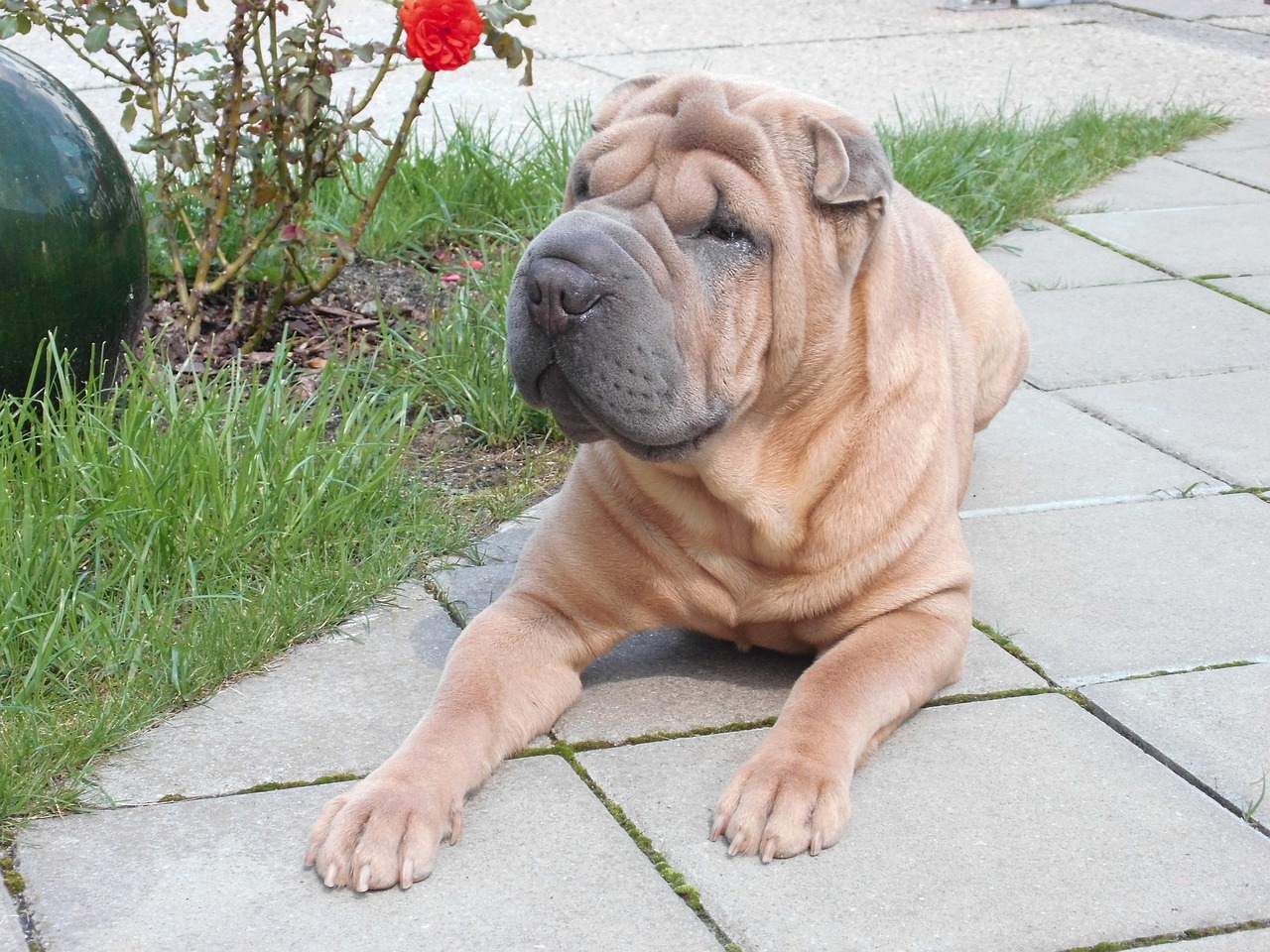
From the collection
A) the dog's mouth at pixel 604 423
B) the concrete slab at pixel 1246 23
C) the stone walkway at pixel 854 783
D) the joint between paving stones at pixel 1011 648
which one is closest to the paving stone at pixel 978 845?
the stone walkway at pixel 854 783

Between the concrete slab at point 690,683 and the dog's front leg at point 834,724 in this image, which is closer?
the dog's front leg at point 834,724

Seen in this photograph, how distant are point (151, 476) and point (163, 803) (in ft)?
2.93

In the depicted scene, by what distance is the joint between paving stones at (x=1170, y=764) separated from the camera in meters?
2.34

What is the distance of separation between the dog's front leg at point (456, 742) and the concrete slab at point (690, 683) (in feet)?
0.25

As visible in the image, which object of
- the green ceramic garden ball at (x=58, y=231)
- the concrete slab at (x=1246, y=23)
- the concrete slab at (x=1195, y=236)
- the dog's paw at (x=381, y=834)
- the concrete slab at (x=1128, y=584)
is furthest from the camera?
the concrete slab at (x=1246, y=23)

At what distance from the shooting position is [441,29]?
137 inches

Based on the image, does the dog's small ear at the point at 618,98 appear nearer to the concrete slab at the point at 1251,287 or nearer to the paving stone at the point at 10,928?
the paving stone at the point at 10,928

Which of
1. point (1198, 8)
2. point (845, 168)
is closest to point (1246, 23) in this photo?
point (1198, 8)

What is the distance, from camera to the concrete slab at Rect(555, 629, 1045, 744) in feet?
8.80

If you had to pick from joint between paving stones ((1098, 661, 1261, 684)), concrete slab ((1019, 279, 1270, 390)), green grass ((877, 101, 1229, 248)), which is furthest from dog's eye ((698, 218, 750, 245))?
green grass ((877, 101, 1229, 248))

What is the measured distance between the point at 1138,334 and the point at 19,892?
3.70 m

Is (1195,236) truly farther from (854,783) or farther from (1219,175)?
(854,783)

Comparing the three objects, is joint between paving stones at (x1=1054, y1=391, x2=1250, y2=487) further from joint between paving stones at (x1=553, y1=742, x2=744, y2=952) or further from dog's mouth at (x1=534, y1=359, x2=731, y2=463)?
joint between paving stones at (x1=553, y1=742, x2=744, y2=952)

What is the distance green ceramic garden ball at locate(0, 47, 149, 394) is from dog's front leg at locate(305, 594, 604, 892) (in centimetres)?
135
